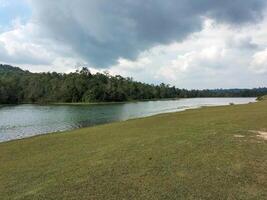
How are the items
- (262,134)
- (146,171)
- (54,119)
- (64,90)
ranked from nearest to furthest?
(146,171)
(262,134)
(54,119)
(64,90)

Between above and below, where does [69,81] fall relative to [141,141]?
above

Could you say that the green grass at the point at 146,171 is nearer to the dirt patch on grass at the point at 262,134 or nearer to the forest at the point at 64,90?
the dirt patch on grass at the point at 262,134

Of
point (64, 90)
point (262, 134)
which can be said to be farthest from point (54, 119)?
point (64, 90)

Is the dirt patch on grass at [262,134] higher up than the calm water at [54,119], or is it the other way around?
the dirt patch on grass at [262,134]

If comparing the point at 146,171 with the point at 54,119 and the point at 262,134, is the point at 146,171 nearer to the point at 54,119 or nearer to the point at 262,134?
the point at 262,134

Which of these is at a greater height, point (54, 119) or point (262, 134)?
point (262, 134)

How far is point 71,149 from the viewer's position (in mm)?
16641

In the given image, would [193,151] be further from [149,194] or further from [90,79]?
[90,79]

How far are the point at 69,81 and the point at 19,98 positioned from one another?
78.0 ft

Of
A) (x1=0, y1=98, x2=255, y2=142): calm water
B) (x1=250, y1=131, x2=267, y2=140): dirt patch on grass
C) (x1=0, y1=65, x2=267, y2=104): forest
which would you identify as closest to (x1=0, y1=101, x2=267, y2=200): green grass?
(x1=250, y1=131, x2=267, y2=140): dirt patch on grass

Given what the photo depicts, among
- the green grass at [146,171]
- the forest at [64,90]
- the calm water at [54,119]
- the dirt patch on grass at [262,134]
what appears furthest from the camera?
the forest at [64,90]

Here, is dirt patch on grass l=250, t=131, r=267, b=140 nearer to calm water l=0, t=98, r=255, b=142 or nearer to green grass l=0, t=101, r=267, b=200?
green grass l=0, t=101, r=267, b=200

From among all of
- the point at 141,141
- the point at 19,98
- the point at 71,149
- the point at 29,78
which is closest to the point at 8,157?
the point at 71,149

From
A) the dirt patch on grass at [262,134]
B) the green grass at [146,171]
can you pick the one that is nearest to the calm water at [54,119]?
the green grass at [146,171]
